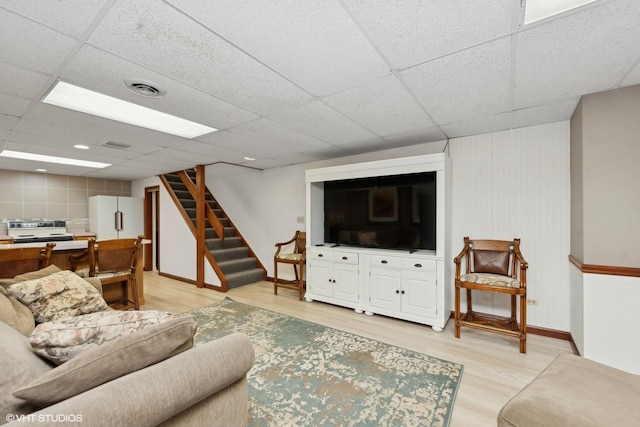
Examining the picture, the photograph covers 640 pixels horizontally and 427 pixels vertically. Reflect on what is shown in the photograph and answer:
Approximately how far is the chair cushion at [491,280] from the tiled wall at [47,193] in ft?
25.6

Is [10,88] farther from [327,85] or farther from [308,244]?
[308,244]

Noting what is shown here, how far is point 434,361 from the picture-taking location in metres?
2.41

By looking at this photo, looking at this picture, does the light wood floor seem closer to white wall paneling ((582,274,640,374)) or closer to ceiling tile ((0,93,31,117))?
white wall paneling ((582,274,640,374))

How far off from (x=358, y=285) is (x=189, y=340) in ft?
8.96

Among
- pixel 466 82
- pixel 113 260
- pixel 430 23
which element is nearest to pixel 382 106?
pixel 466 82

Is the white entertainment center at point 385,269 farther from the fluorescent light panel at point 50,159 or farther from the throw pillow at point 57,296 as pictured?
the fluorescent light panel at point 50,159

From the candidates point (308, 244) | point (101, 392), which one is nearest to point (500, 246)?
point (308, 244)

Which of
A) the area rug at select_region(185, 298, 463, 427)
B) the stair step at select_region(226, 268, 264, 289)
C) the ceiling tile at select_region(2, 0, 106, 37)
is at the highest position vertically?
the ceiling tile at select_region(2, 0, 106, 37)

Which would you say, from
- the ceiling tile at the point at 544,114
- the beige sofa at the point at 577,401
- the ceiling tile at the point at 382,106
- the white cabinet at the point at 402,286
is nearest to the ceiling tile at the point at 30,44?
the ceiling tile at the point at 382,106

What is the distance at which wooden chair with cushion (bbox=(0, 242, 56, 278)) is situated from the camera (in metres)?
2.73

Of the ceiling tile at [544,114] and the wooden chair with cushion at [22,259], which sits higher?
the ceiling tile at [544,114]

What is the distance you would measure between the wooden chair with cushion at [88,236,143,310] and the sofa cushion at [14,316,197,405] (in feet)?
8.68

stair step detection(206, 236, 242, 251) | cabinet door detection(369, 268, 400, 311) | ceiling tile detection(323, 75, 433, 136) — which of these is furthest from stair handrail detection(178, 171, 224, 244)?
ceiling tile detection(323, 75, 433, 136)

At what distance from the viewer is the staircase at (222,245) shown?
5.02m
